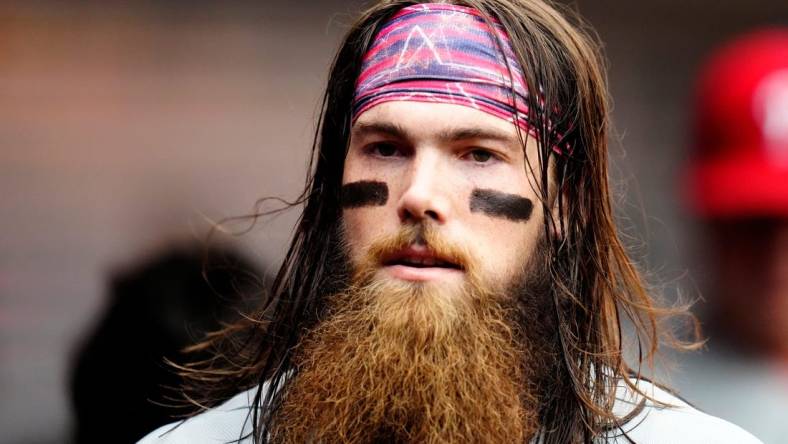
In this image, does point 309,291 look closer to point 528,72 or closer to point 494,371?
point 494,371

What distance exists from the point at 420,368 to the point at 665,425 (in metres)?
0.61

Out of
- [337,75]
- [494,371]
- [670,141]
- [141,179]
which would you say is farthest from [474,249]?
[670,141]

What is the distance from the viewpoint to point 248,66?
3.85 m

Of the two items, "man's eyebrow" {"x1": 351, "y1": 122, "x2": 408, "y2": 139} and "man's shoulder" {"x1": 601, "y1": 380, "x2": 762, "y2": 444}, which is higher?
"man's eyebrow" {"x1": 351, "y1": 122, "x2": 408, "y2": 139}

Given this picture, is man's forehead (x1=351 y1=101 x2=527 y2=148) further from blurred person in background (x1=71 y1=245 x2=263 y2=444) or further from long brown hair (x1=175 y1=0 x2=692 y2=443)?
blurred person in background (x1=71 y1=245 x2=263 y2=444)

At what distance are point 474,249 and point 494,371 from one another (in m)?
0.26

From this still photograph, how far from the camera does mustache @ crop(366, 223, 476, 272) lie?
81.3 inches

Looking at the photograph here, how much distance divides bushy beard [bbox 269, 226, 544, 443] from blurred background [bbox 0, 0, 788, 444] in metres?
1.08

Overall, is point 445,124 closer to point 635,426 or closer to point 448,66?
point 448,66

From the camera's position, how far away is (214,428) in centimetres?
236

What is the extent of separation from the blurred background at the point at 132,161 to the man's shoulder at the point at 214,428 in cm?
107

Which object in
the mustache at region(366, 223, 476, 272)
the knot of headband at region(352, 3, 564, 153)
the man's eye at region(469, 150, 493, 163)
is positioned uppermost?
the knot of headband at region(352, 3, 564, 153)

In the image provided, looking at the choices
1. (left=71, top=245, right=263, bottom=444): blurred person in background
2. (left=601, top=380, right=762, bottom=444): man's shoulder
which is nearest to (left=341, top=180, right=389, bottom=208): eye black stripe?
(left=601, top=380, right=762, bottom=444): man's shoulder

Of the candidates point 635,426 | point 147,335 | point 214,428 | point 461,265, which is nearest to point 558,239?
point 461,265
